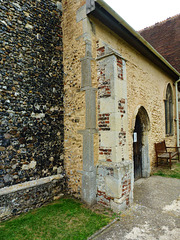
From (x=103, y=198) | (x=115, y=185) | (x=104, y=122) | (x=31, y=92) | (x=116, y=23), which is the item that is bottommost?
(x=103, y=198)

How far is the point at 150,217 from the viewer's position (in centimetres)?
336

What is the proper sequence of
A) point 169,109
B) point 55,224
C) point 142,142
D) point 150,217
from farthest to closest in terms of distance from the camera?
point 169,109 → point 142,142 → point 150,217 → point 55,224

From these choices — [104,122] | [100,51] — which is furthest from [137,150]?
[100,51]

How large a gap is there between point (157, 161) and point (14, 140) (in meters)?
5.76

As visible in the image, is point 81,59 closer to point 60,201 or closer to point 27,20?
point 27,20

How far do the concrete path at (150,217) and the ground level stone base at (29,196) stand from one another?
1.69 m

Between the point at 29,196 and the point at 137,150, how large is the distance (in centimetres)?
397

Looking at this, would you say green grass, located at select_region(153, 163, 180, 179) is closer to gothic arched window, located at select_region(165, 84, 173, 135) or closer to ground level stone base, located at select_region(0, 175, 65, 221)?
gothic arched window, located at select_region(165, 84, 173, 135)

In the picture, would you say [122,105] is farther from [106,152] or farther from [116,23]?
[116,23]

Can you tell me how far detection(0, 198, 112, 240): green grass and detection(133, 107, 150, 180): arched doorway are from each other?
324 centimetres

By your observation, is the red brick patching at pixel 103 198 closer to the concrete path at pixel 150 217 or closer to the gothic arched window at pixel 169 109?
the concrete path at pixel 150 217

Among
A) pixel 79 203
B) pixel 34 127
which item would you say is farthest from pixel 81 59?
pixel 79 203

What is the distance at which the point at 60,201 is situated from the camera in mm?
4043

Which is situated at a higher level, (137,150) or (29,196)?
(137,150)
